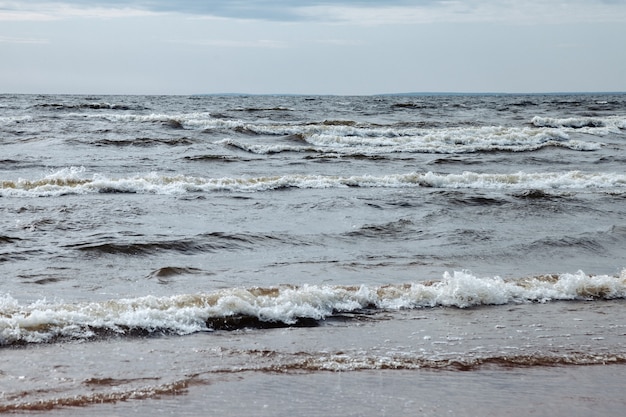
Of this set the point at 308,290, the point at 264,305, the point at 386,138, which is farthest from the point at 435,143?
the point at 264,305

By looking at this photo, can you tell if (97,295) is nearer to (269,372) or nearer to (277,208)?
(269,372)

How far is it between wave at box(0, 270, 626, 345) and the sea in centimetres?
2

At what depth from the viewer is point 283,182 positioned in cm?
1462

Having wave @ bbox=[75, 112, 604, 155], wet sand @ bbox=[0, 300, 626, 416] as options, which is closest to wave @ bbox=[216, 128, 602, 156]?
wave @ bbox=[75, 112, 604, 155]

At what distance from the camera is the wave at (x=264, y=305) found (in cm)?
570

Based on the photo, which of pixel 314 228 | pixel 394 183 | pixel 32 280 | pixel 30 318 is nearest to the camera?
pixel 30 318

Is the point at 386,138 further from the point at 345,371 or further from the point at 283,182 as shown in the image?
the point at 345,371

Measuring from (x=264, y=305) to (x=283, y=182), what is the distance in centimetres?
831

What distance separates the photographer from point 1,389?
4.48 meters

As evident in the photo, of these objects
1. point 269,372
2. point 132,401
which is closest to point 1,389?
point 132,401

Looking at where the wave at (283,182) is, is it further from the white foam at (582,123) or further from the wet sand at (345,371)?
the white foam at (582,123)

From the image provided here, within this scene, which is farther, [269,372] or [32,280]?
[32,280]

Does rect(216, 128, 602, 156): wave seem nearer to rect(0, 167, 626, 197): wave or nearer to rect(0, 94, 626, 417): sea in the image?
rect(0, 94, 626, 417): sea

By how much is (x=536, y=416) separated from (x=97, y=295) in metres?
4.12
